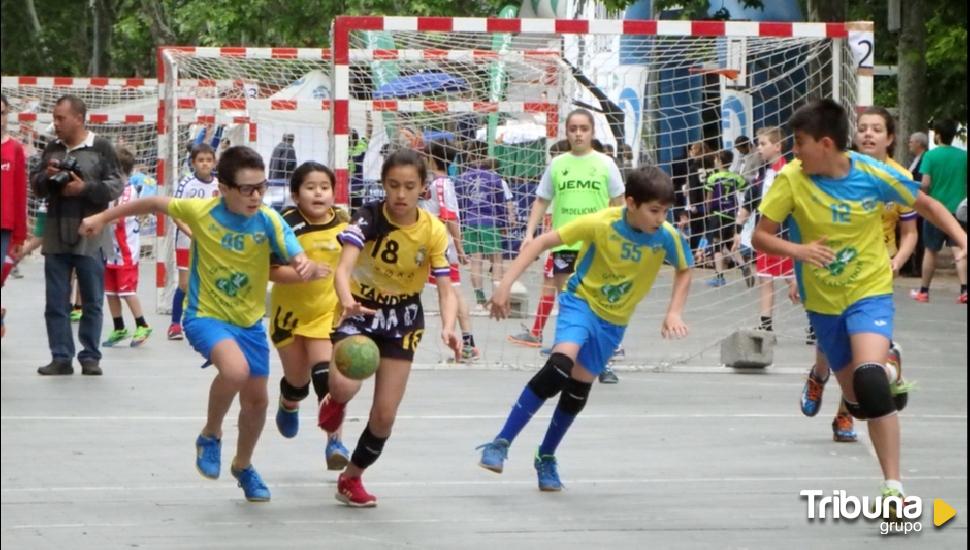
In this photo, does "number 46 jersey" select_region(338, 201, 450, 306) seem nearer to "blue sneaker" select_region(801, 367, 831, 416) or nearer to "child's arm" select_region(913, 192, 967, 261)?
"child's arm" select_region(913, 192, 967, 261)

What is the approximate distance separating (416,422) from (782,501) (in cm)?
331

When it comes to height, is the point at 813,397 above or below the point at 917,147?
below

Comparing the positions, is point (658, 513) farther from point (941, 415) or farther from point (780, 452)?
point (941, 415)

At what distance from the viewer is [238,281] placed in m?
8.38

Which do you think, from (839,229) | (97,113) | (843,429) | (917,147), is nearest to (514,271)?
(839,229)

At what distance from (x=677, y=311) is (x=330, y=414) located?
1716 millimetres

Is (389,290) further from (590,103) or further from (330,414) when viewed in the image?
(590,103)

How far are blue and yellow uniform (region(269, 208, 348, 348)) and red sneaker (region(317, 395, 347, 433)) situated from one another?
17.1 inches

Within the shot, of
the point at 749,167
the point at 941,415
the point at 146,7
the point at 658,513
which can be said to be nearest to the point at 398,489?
the point at 658,513

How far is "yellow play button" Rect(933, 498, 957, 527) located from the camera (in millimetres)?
7960

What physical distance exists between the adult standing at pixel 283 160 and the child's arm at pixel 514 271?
41.6ft

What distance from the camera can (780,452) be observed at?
33.3 ft

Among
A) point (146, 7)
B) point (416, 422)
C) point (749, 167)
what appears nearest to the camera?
point (416, 422)

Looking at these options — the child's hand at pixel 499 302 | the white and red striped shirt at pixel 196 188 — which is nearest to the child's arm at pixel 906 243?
the child's hand at pixel 499 302
